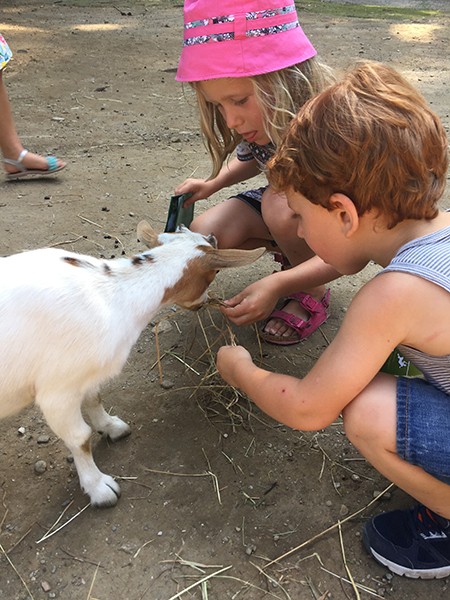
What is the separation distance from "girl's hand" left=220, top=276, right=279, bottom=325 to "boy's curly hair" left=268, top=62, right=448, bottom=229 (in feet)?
2.13

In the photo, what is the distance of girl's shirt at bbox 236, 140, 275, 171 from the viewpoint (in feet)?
8.84

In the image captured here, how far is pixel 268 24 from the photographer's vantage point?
226cm

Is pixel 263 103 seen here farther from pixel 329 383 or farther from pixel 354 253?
pixel 329 383

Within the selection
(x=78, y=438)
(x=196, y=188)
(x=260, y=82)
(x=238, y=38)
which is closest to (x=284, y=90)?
(x=260, y=82)

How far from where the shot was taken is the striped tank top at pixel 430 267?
1.58 m

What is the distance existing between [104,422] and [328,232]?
112 centimetres

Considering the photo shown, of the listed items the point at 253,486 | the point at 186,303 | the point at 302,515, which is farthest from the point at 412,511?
the point at 186,303

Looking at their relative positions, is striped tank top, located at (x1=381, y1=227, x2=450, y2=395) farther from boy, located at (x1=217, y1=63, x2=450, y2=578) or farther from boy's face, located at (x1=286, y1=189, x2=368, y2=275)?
boy's face, located at (x1=286, y1=189, x2=368, y2=275)

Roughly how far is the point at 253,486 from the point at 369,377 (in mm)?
733

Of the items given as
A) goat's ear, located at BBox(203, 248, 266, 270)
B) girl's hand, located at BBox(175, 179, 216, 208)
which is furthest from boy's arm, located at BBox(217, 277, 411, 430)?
girl's hand, located at BBox(175, 179, 216, 208)

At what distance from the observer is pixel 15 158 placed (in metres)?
4.09

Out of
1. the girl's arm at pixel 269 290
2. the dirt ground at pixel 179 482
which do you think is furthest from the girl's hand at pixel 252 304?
the dirt ground at pixel 179 482

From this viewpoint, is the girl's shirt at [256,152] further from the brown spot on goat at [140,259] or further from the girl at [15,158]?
the girl at [15,158]

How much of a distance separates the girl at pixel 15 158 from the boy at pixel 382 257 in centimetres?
268
